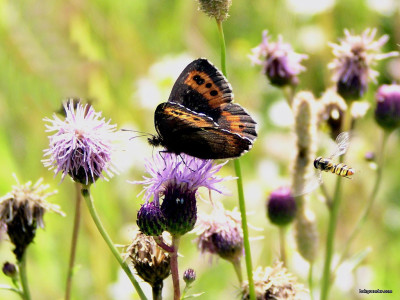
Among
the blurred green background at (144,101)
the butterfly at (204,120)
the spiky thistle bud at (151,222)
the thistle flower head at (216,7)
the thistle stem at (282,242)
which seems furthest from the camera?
the blurred green background at (144,101)

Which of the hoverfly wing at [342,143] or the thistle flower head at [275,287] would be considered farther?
the hoverfly wing at [342,143]

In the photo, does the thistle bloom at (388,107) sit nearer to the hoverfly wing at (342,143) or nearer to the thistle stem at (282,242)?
the hoverfly wing at (342,143)

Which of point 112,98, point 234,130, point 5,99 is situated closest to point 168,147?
point 234,130

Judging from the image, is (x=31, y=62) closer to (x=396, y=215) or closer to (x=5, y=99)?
(x=5, y=99)

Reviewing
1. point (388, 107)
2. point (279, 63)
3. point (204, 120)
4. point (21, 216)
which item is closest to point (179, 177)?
point (204, 120)

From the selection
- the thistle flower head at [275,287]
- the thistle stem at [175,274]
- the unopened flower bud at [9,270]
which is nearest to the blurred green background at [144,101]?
the thistle flower head at [275,287]

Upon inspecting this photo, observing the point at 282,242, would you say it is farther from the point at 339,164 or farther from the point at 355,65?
the point at 355,65
